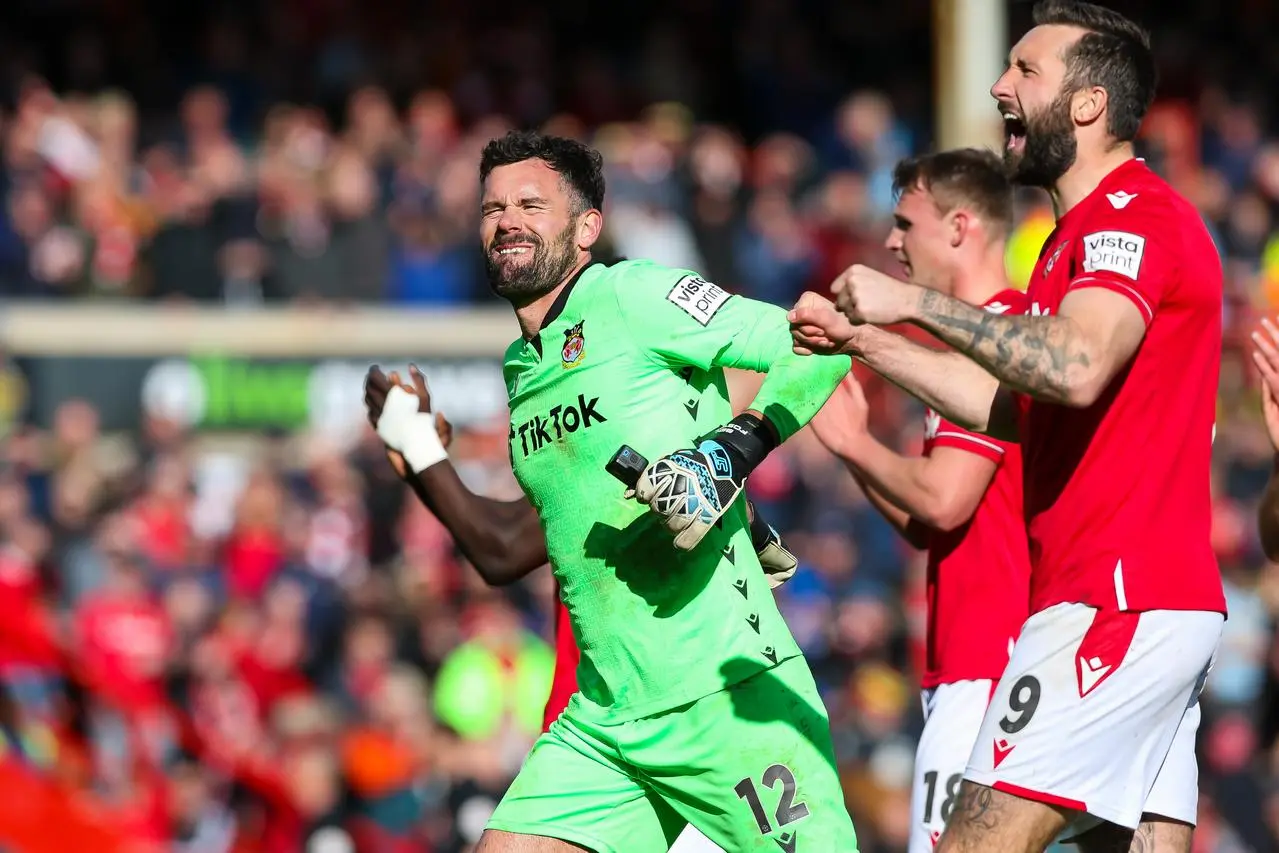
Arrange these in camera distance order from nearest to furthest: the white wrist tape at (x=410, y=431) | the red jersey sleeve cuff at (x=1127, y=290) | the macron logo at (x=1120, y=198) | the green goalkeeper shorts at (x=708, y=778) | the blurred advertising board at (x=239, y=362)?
1. the red jersey sleeve cuff at (x=1127, y=290)
2. the macron logo at (x=1120, y=198)
3. the green goalkeeper shorts at (x=708, y=778)
4. the white wrist tape at (x=410, y=431)
5. the blurred advertising board at (x=239, y=362)

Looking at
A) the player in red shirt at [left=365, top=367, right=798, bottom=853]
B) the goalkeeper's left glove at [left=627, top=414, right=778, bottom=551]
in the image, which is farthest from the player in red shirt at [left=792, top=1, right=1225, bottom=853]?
the player in red shirt at [left=365, top=367, right=798, bottom=853]

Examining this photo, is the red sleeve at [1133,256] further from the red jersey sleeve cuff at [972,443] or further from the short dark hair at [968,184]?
the short dark hair at [968,184]

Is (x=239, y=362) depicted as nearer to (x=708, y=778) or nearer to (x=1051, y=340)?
(x=708, y=778)

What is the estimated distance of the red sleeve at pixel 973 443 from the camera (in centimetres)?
633

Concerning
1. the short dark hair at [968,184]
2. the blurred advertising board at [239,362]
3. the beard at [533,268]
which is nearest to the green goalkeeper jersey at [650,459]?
the beard at [533,268]

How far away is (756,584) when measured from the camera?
5.72 metres

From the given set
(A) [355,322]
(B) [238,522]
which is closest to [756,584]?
(B) [238,522]

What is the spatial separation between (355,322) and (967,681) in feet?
32.4

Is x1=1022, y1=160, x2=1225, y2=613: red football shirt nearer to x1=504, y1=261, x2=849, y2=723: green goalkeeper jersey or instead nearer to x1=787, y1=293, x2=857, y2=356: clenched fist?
x1=787, y1=293, x2=857, y2=356: clenched fist

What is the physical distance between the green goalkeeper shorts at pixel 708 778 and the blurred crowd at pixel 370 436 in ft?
15.9

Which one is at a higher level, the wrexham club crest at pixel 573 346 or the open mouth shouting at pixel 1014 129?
the open mouth shouting at pixel 1014 129

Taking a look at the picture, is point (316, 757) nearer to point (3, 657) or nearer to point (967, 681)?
point (3, 657)

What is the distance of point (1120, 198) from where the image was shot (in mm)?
5180

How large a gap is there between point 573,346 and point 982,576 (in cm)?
169
